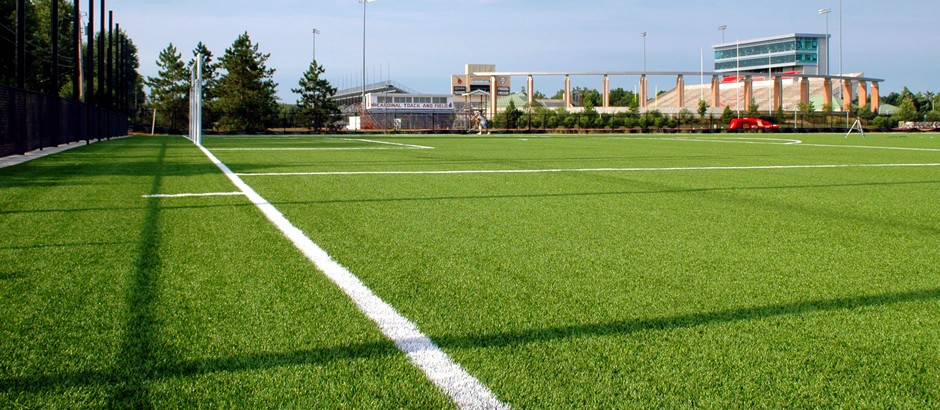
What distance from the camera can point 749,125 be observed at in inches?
2146

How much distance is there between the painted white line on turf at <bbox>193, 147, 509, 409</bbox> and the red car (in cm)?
5173

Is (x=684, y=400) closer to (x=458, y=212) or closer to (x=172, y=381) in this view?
(x=172, y=381)

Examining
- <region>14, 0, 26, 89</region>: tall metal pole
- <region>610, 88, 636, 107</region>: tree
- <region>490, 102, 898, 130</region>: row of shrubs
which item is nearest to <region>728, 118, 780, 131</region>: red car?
<region>490, 102, 898, 130</region>: row of shrubs

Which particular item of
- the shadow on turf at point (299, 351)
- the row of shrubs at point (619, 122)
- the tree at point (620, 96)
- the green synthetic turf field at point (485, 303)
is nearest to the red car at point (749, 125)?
the row of shrubs at point (619, 122)

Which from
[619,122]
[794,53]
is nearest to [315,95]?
[619,122]

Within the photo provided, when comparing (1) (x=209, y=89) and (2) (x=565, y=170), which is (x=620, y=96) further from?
(2) (x=565, y=170)

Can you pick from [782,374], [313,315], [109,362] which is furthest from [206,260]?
[782,374]

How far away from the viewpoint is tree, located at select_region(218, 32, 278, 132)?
182ft

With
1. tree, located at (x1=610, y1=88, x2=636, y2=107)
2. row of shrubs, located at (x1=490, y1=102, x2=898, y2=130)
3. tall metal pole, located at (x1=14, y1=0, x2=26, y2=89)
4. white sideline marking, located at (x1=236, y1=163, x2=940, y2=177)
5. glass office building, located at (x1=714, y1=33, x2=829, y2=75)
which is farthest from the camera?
tree, located at (x1=610, y1=88, x2=636, y2=107)

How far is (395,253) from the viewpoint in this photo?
166 inches

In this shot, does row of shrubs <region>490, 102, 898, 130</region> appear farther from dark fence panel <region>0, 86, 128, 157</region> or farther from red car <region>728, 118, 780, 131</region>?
dark fence panel <region>0, 86, 128, 157</region>

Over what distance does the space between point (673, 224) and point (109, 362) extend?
397 cm

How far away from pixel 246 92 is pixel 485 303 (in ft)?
184

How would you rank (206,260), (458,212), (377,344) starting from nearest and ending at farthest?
(377,344)
(206,260)
(458,212)
